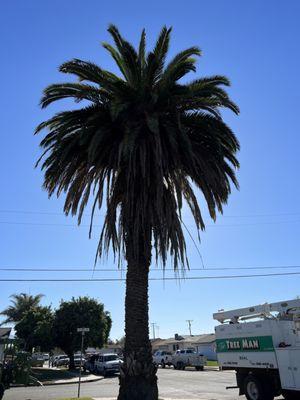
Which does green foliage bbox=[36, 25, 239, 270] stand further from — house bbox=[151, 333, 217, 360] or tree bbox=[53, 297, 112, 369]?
house bbox=[151, 333, 217, 360]

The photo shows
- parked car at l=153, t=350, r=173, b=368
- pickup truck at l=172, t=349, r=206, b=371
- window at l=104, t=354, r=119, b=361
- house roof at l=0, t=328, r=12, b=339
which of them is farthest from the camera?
parked car at l=153, t=350, r=173, b=368

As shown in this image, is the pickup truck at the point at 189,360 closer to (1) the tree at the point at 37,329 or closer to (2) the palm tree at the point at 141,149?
(1) the tree at the point at 37,329

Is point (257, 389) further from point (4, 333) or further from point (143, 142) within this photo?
point (4, 333)

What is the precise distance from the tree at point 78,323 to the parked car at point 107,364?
2675 mm

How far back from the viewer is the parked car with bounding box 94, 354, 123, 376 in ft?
127

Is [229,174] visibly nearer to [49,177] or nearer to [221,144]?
[221,144]

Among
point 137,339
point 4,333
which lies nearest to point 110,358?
point 4,333

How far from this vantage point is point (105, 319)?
4634 cm

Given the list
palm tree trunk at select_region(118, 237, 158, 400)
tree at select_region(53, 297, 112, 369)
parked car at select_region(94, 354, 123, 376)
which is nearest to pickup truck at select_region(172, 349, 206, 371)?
tree at select_region(53, 297, 112, 369)

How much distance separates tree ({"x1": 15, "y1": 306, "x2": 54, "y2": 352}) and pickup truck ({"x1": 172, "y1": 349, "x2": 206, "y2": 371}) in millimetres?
12501

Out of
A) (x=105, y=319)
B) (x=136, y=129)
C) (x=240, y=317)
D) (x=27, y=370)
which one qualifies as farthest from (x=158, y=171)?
(x=105, y=319)

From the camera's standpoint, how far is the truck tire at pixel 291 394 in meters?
13.9

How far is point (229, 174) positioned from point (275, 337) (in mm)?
5929

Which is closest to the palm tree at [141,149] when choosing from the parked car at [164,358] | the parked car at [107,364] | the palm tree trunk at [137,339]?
the palm tree trunk at [137,339]
